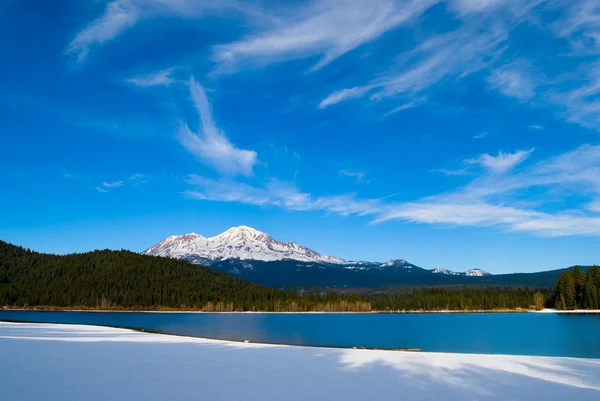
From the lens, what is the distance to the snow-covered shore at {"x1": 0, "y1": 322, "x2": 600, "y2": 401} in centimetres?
1555

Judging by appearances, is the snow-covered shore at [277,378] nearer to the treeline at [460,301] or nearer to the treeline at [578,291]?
the treeline at [578,291]

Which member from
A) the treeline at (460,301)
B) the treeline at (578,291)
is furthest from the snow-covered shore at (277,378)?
the treeline at (460,301)

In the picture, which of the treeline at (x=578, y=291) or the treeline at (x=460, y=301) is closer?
the treeline at (x=578, y=291)

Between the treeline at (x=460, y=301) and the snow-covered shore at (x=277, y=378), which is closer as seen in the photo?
the snow-covered shore at (x=277, y=378)

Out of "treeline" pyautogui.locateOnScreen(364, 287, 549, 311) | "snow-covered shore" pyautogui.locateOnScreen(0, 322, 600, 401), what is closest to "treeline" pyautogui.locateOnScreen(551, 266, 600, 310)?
"treeline" pyautogui.locateOnScreen(364, 287, 549, 311)

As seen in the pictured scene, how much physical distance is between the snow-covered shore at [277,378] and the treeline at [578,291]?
124 meters

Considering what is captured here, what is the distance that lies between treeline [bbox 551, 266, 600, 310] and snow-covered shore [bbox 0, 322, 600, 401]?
408 ft

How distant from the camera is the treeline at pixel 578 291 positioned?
5202 inches

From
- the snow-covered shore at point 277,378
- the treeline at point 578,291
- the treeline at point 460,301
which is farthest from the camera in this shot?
the treeline at point 460,301

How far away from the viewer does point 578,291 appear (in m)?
139

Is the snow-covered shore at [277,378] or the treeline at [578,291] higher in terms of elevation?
the treeline at [578,291]

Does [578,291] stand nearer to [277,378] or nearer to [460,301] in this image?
[460,301]

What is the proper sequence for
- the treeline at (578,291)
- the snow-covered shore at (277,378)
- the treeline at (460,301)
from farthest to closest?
the treeline at (460,301) < the treeline at (578,291) < the snow-covered shore at (277,378)

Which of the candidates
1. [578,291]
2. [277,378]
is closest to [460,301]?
[578,291]
